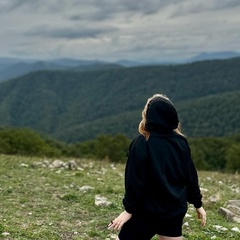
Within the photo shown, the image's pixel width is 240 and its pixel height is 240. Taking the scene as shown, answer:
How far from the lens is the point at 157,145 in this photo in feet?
14.5

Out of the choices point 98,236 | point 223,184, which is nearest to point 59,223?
point 98,236

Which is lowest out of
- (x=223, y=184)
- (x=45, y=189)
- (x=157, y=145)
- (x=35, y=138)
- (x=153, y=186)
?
(x=35, y=138)

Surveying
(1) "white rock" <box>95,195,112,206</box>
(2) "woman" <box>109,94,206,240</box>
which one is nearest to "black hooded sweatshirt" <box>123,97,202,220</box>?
(2) "woman" <box>109,94,206,240</box>

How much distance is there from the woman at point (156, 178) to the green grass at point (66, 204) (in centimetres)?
328

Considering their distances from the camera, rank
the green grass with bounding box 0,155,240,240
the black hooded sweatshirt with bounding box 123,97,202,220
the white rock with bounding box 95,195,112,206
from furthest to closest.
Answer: the white rock with bounding box 95,195,112,206 < the green grass with bounding box 0,155,240,240 < the black hooded sweatshirt with bounding box 123,97,202,220

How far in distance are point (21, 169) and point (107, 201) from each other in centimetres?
578

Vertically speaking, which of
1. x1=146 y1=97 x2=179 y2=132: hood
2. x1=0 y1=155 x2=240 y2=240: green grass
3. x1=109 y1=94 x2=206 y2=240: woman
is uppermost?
x1=146 y1=97 x2=179 y2=132: hood

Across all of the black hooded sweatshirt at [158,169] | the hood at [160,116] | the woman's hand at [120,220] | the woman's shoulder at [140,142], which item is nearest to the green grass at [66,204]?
the woman's hand at [120,220]

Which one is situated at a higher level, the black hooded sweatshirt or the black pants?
the black hooded sweatshirt

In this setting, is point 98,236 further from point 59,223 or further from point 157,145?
point 157,145

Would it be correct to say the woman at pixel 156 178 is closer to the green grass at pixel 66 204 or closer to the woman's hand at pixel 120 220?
the woman's hand at pixel 120 220

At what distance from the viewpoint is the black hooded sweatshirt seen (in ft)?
14.4

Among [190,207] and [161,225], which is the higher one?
[161,225]

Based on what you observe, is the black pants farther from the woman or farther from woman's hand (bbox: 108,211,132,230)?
woman's hand (bbox: 108,211,132,230)
